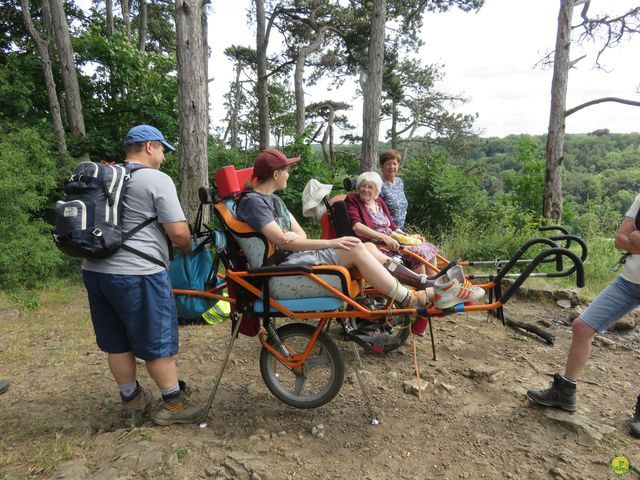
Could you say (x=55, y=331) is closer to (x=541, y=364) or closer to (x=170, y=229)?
(x=170, y=229)

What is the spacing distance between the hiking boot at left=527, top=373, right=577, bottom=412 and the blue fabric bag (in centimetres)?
237

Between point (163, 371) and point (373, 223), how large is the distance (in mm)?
2010

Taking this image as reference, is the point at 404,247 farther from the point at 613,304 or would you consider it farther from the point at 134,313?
the point at 134,313

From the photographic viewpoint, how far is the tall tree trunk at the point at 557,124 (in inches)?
344

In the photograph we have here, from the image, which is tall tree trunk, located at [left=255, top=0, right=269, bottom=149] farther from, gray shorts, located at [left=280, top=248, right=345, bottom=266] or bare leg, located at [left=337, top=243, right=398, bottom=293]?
bare leg, located at [left=337, top=243, right=398, bottom=293]

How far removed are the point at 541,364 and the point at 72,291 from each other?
19.5ft

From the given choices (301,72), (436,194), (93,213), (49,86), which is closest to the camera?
(93,213)

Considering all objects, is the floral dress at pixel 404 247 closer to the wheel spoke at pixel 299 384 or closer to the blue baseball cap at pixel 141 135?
the wheel spoke at pixel 299 384

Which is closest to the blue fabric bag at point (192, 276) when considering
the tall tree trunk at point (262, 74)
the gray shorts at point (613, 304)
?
the gray shorts at point (613, 304)

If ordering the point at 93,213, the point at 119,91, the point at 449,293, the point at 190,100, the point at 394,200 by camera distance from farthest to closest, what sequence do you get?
the point at 119,91, the point at 190,100, the point at 394,200, the point at 449,293, the point at 93,213

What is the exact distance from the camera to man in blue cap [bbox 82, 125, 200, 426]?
229 cm

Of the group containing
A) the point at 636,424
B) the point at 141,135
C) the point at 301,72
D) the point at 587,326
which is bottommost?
Result: the point at 636,424

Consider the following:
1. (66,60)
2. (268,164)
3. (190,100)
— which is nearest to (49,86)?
(66,60)

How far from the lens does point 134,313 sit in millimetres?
2324
